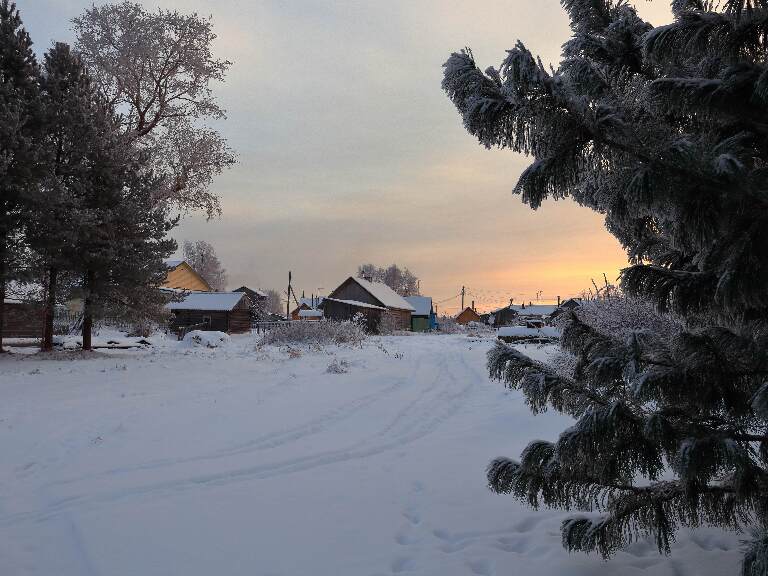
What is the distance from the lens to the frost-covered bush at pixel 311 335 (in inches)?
890

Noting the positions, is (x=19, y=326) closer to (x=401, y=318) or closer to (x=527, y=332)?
(x=527, y=332)

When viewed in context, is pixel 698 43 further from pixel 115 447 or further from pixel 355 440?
pixel 115 447

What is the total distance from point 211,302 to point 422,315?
30.6m

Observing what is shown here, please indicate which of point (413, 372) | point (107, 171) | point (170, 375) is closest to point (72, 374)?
point (170, 375)

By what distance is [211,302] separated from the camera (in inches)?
1598

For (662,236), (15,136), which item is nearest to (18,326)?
(15,136)

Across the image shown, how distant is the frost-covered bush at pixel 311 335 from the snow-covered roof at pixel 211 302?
57.9ft

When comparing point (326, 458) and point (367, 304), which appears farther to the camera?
point (367, 304)

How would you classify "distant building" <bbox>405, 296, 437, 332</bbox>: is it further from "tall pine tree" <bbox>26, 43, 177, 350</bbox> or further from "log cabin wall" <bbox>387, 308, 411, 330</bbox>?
"tall pine tree" <bbox>26, 43, 177, 350</bbox>

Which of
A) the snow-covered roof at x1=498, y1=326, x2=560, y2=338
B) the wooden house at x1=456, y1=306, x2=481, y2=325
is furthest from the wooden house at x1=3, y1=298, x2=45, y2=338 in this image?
the wooden house at x1=456, y1=306, x2=481, y2=325

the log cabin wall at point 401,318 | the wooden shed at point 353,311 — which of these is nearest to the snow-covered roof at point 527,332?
the wooden shed at point 353,311

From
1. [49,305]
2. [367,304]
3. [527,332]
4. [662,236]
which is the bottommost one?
[527,332]

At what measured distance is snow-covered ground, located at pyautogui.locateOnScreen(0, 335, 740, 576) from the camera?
3.30m

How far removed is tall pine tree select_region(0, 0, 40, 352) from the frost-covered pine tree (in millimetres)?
15959
